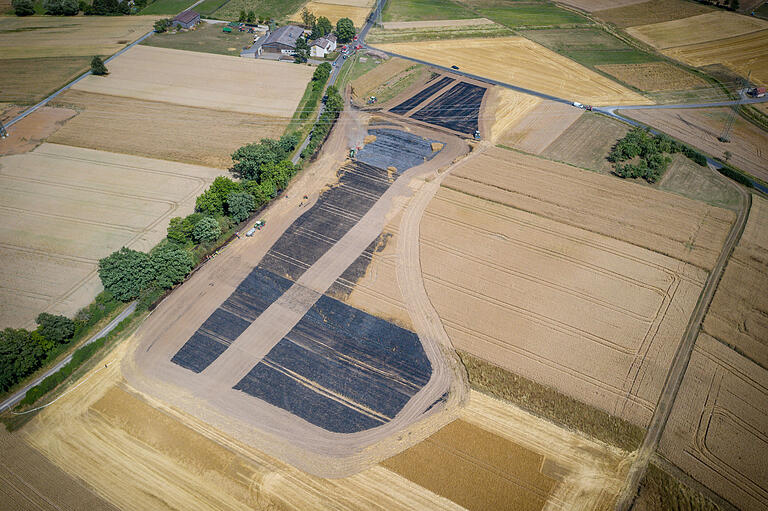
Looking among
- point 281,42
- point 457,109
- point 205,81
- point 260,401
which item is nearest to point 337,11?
point 281,42

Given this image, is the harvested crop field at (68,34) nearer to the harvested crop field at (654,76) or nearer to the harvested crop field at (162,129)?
the harvested crop field at (162,129)

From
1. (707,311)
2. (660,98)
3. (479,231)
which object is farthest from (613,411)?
(660,98)

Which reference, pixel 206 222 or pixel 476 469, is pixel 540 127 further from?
pixel 476 469

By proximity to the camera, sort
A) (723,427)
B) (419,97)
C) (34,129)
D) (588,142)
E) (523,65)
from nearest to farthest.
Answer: (723,427)
(588,142)
(34,129)
(419,97)
(523,65)

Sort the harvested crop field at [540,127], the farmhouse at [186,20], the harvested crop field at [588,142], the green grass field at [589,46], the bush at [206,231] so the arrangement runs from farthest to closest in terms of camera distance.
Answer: the farmhouse at [186,20], the green grass field at [589,46], the harvested crop field at [540,127], the harvested crop field at [588,142], the bush at [206,231]

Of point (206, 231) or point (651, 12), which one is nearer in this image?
point (206, 231)

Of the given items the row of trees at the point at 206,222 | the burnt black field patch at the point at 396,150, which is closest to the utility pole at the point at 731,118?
the burnt black field patch at the point at 396,150
